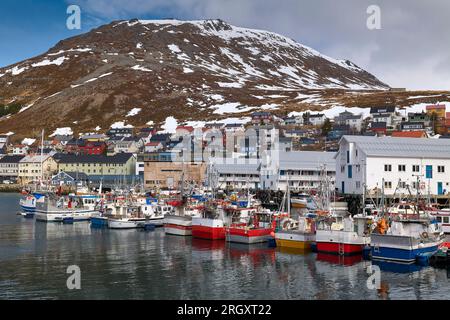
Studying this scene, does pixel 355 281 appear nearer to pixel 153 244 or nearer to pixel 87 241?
pixel 153 244

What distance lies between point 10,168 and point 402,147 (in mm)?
104115

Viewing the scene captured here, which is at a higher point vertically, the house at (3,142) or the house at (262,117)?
the house at (262,117)

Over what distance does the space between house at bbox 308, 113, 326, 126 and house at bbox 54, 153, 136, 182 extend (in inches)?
1986

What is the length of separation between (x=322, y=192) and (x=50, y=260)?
25.3m

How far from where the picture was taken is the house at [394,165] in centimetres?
6462

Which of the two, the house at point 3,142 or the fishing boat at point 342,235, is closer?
the fishing boat at point 342,235

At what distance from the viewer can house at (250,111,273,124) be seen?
495 feet

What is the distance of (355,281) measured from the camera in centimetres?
3083

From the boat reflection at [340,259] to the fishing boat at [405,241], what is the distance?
1.47 meters

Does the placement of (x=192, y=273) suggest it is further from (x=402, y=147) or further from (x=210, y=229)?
(x=402, y=147)

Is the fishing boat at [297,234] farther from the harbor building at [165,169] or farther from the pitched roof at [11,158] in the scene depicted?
the pitched roof at [11,158]

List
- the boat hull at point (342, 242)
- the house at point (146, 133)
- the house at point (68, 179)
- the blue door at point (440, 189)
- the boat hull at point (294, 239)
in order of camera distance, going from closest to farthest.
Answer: the boat hull at point (342, 242) → the boat hull at point (294, 239) → the blue door at point (440, 189) → the house at point (68, 179) → the house at point (146, 133)

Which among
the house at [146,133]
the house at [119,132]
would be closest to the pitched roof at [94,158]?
the house at [146,133]
